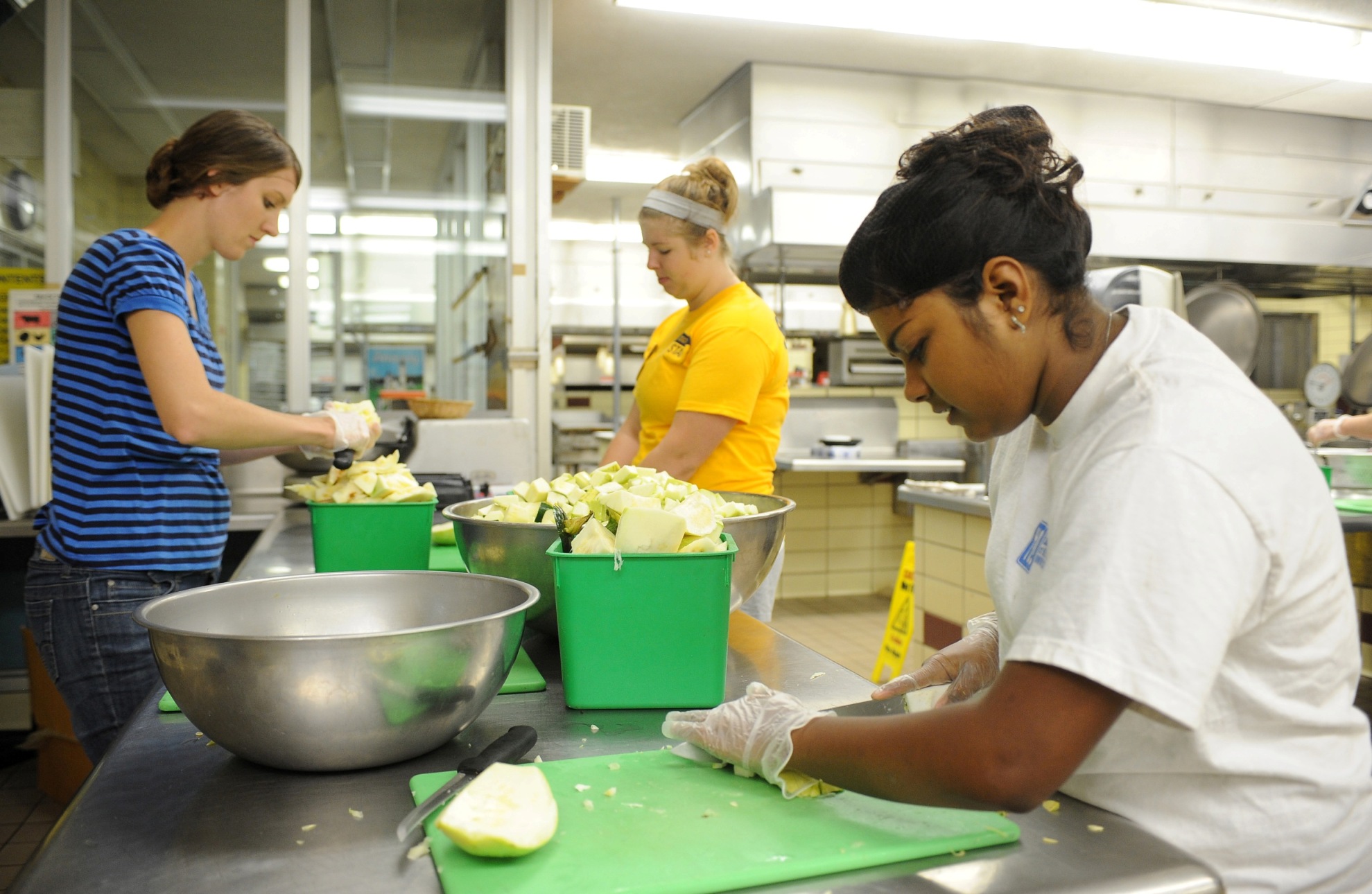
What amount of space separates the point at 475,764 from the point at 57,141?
3.99 meters

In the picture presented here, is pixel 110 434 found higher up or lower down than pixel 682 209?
lower down

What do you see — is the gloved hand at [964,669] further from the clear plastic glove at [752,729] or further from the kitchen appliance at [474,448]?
the kitchen appliance at [474,448]

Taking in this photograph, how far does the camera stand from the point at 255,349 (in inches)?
183

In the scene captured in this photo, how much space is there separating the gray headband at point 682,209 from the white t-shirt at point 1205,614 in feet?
5.23

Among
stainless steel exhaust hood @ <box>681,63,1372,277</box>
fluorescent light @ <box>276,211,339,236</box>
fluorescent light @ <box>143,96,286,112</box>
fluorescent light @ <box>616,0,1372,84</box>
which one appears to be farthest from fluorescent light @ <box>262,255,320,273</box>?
stainless steel exhaust hood @ <box>681,63,1372,277</box>

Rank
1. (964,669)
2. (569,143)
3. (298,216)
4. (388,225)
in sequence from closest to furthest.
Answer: (964,669)
(298,216)
(569,143)
(388,225)

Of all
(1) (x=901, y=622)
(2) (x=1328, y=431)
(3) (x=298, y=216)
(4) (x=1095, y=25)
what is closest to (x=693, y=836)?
(1) (x=901, y=622)

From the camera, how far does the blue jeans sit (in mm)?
1695

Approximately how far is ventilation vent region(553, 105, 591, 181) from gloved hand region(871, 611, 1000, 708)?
374cm

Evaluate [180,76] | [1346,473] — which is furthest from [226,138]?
[1346,473]

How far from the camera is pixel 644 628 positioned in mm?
1073

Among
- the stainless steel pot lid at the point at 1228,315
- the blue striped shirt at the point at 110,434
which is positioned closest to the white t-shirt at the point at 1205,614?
the blue striped shirt at the point at 110,434

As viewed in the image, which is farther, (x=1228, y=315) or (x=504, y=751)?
(x=1228, y=315)

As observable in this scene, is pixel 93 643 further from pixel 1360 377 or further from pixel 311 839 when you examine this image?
pixel 1360 377
